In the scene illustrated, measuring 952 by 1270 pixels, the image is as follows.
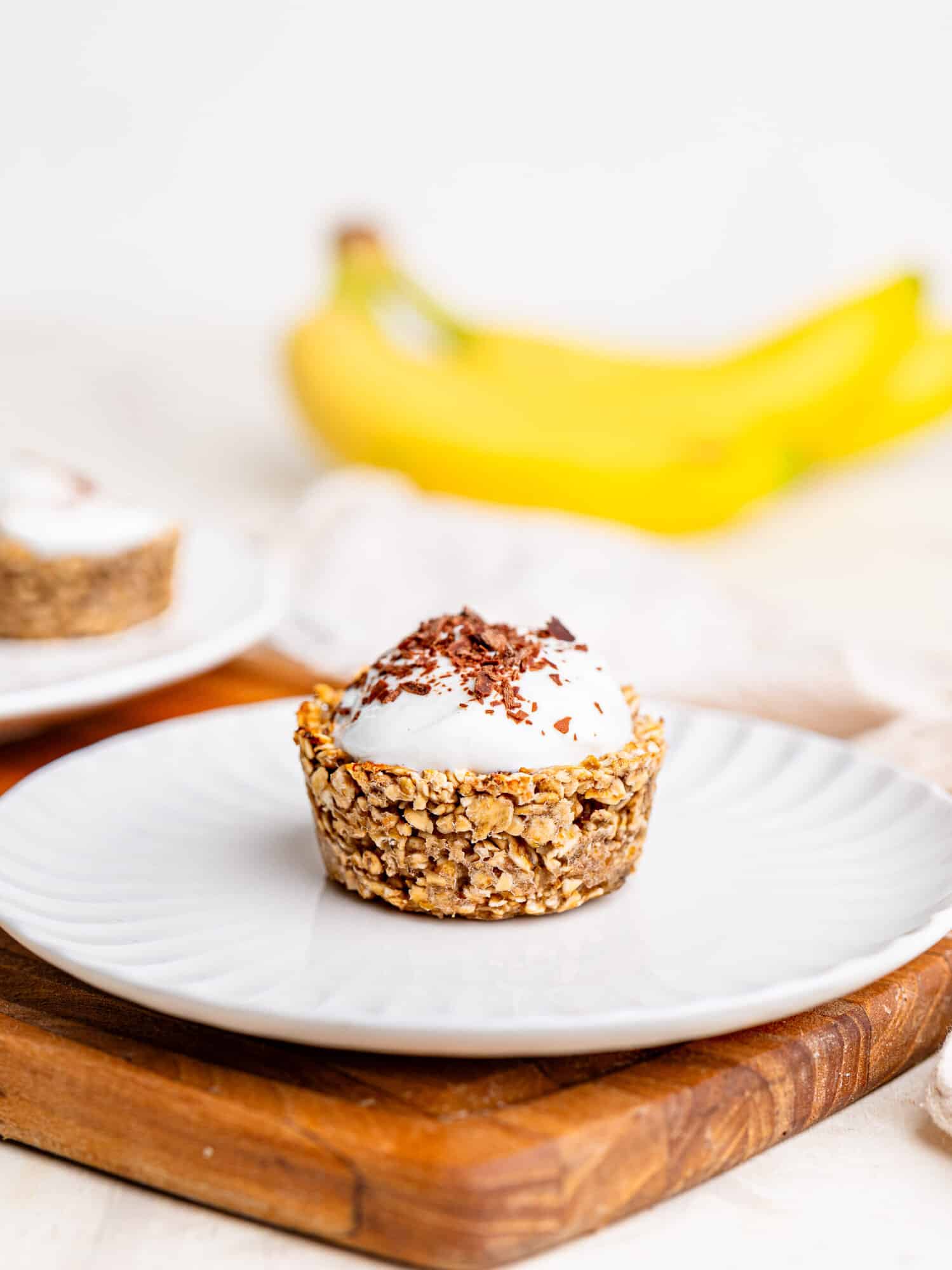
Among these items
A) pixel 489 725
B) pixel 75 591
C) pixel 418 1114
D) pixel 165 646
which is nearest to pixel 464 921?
pixel 489 725

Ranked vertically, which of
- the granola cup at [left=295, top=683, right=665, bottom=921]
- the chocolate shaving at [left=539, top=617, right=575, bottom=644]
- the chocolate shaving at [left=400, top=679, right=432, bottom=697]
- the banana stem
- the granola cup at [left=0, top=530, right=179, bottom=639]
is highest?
the chocolate shaving at [left=539, top=617, right=575, bottom=644]

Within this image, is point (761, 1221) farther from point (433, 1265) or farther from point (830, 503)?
point (830, 503)

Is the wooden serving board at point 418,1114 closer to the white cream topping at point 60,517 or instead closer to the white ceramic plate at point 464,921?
the white ceramic plate at point 464,921

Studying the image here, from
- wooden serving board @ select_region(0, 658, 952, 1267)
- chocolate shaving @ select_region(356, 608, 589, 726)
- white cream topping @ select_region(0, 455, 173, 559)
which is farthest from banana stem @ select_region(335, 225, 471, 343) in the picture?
wooden serving board @ select_region(0, 658, 952, 1267)

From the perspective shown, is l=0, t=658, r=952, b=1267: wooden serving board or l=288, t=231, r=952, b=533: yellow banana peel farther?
l=288, t=231, r=952, b=533: yellow banana peel

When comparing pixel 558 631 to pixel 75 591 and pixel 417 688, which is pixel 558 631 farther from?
pixel 75 591

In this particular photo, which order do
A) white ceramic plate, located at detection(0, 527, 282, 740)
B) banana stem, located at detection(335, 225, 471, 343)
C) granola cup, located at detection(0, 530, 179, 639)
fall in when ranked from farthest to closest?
banana stem, located at detection(335, 225, 471, 343), granola cup, located at detection(0, 530, 179, 639), white ceramic plate, located at detection(0, 527, 282, 740)

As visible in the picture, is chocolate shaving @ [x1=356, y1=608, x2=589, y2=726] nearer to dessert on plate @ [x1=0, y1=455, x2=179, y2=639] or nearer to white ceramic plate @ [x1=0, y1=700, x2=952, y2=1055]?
white ceramic plate @ [x1=0, y1=700, x2=952, y2=1055]
